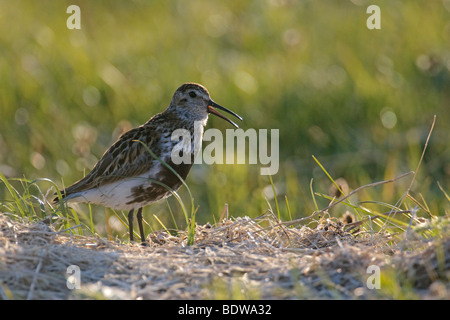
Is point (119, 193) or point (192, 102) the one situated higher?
point (192, 102)

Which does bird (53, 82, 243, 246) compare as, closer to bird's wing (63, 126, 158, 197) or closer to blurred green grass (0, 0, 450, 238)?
bird's wing (63, 126, 158, 197)

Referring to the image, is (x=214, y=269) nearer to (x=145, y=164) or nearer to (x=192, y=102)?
(x=145, y=164)

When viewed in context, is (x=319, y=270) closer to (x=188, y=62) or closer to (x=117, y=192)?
(x=117, y=192)

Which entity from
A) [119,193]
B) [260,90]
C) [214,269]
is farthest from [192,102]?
[260,90]

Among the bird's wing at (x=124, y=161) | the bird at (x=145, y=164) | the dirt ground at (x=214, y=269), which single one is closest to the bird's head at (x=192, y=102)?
the bird at (x=145, y=164)

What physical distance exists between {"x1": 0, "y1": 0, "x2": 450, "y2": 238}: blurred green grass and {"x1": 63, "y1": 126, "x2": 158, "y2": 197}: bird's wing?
1676 millimetres

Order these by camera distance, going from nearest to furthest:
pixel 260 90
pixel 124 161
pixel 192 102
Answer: pixel 124 161
pixel 192 102
pixel 260 90

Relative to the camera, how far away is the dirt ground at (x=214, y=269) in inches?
163

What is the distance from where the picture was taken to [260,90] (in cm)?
1155

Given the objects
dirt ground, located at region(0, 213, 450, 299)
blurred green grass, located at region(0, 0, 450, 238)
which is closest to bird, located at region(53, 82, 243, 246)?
dirt ground, located at region(0, 213, 450, 299)

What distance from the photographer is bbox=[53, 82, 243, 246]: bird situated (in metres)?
6.61

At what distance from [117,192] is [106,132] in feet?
15.7

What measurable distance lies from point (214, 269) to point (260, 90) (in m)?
7.23

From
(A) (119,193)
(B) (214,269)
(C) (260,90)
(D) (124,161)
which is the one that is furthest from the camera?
(C) (260,90)
